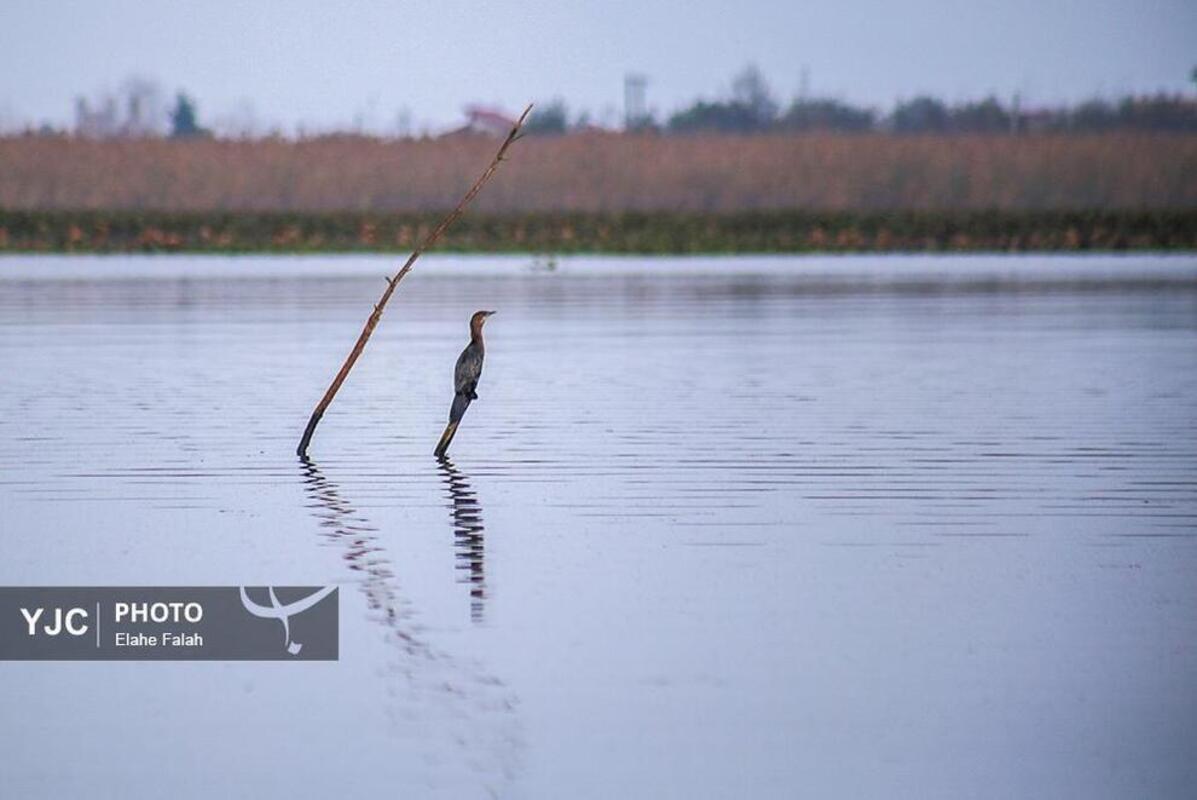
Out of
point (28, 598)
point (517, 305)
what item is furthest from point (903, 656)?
point (517, 305)

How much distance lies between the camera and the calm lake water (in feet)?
26.0

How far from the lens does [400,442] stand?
17750 mm

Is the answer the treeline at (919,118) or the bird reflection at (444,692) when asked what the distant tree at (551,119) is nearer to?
the treeline at (919,118)

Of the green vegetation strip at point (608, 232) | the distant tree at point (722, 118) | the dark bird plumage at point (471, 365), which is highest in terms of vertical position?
the distant tree at point (722, 118)

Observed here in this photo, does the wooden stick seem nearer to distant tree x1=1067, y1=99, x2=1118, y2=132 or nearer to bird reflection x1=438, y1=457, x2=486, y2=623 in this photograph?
bird reflection x1=438, y1=457, x2=486, y2=623

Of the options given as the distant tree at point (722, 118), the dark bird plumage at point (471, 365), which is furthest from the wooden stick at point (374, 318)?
the distant tree at point (722, 118)

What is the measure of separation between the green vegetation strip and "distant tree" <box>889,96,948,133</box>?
3164cm

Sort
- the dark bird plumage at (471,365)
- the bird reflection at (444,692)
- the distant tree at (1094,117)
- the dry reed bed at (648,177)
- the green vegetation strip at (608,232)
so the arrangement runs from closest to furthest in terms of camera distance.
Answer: the bird reflection at (444,692) < the dark bird plumage at (471,365) < the green vegetation strip at (608,232) < the dry reed bed at (648,177) < the distant tree at (1094,117)

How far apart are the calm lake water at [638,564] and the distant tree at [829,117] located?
7113cm

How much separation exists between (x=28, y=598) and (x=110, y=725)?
245cm

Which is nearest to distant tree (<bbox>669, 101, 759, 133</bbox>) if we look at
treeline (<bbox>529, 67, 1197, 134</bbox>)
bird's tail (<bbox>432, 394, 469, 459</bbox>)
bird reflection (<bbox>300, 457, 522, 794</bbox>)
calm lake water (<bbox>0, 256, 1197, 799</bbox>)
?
treeline (<bbox>529, 67, 1197, 134</bbox>)

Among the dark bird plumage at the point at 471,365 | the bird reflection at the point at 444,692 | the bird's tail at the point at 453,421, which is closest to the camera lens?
the bird reflection at the point at 444,692

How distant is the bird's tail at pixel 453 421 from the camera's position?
15953 millimetres

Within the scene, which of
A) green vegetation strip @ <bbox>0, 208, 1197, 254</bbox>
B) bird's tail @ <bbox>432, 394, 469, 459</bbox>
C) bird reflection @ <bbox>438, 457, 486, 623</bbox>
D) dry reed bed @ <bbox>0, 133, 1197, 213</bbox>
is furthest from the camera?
dry reed bed @ <bbox>0, 133, 1197, 213</bbox>
